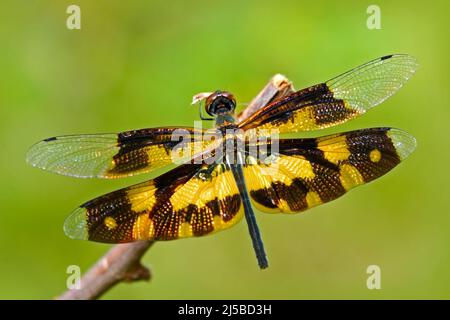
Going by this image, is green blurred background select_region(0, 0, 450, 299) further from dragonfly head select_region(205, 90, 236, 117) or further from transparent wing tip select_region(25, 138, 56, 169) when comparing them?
transparent wing tip select_region(25, 138, 56, 169)

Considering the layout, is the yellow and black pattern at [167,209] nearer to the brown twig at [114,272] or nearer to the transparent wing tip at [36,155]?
the brown twig at [114,272]

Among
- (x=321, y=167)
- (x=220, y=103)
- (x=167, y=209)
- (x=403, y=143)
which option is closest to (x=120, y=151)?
(x=167, y=209)

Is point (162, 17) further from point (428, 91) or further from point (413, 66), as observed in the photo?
point (413, 66)

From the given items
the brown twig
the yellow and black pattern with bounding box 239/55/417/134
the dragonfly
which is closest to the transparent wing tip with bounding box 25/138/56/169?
the dragonfly

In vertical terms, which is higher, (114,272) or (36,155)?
(36,155)

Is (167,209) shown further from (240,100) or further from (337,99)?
(240,100)

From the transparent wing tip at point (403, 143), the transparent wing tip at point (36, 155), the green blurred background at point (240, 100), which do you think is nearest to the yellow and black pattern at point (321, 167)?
the transparent wing tip at point (403, 143)

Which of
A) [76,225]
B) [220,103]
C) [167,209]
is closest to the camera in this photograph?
[76,225]

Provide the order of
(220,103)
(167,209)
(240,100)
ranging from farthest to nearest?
1. (240,100)
2. (220,103)
3. (167,209)
